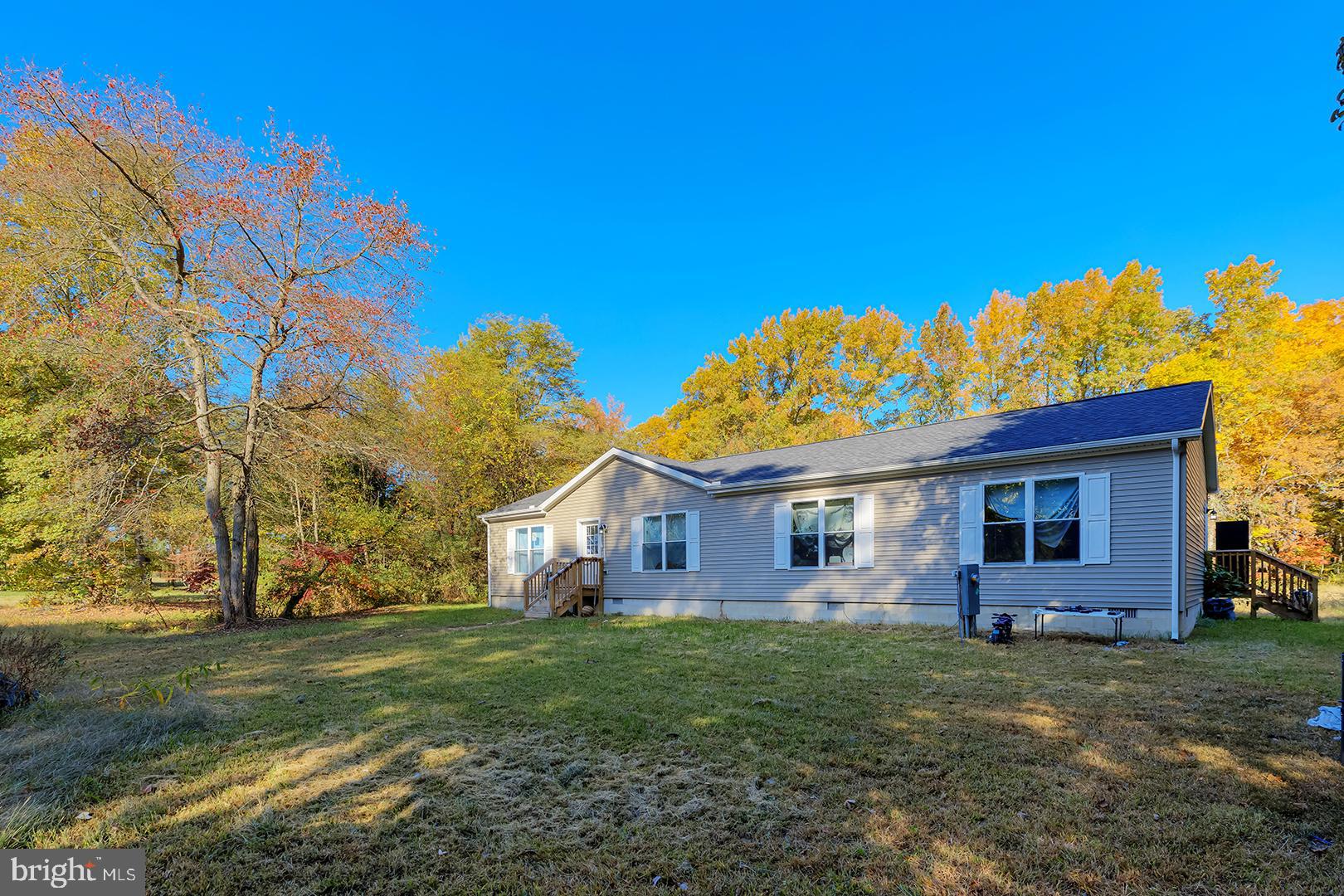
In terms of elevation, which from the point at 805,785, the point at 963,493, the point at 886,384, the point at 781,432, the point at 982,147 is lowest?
the point at 805,785

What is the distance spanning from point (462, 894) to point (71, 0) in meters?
15.9

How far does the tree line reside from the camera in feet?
40.4

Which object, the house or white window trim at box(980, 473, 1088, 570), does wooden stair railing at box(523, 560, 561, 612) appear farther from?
white window trim at box(980, 473, 1088, 570)

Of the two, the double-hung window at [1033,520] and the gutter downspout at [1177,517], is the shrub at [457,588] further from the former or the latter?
the gutter downspout at [1177,517]

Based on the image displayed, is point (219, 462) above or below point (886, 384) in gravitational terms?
below

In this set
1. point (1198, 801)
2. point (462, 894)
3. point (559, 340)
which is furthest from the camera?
point (559, 340)

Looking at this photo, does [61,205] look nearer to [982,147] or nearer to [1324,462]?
[982,147]

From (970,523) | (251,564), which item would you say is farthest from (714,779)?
(251,564)

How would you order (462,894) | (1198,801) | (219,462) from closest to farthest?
(462,894) < (1198,801) < (219,462)

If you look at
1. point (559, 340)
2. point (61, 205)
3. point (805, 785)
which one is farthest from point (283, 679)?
point (559, 340)

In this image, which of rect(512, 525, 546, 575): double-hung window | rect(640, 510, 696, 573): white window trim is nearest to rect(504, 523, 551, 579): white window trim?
rect(512, 525, 546, 575): double-hung window

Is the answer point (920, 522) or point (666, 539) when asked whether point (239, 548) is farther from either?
point (920, 522)

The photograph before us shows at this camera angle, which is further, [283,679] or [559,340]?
[559,340]

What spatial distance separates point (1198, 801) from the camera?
126 inches
